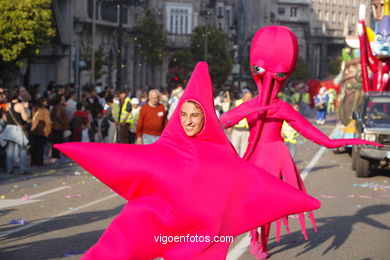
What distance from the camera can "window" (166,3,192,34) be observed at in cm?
6938

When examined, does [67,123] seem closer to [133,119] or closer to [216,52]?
[133,119]

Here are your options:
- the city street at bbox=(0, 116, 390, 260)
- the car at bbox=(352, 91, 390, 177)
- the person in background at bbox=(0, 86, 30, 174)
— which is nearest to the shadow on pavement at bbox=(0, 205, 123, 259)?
the city street at bbox=(0, 116, 390, 260)

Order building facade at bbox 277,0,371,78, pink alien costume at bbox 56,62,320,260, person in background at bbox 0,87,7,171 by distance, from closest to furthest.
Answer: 1. pink alien costume at bbox 56,62,320,260
2. person in background at bbox 0,87,7,171
3. building facade at bbox 277,0,371,78

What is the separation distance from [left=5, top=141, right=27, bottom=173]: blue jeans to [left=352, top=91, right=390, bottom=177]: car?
666 cm

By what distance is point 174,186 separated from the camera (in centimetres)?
556

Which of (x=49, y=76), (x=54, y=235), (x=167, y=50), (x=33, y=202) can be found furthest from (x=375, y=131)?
(x=167, y=50)

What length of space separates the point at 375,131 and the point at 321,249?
25.5 feet

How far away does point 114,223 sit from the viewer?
5543mm

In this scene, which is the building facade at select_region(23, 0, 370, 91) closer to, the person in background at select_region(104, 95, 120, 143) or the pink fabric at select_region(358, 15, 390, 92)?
the person in background at select_region(104, 95, 120, 143)

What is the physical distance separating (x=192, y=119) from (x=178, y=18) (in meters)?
65.1

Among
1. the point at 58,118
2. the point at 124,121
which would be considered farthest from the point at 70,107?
the point at 124,121

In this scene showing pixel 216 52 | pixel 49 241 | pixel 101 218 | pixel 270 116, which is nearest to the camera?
pixel 270 116

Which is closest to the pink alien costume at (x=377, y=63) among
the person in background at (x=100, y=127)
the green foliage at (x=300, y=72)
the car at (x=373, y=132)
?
the car at (x=373, y=132)

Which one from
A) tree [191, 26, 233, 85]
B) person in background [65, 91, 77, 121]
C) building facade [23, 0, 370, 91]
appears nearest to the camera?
person in background [65, 91, 77, 121]
